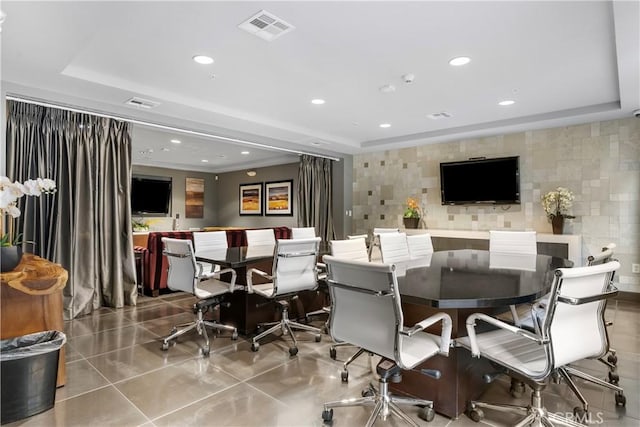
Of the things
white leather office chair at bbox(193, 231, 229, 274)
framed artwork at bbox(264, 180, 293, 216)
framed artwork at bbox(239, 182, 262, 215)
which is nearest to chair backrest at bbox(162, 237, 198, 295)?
white leather office chair at bbox(193, 231, 229, 274)

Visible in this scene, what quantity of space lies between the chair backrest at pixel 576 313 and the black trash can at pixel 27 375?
2.72 m

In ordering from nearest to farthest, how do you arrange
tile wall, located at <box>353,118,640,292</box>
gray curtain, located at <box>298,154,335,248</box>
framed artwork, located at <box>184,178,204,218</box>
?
tile wall, located at <box>353,118,640,292</box>, gray curtain, located at <box>298,154,335,248</box>, framed artwork, located at <box>184,178,204,218</box>

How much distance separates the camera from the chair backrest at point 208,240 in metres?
4.01

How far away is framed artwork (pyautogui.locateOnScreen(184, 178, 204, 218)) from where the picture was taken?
34.3 ft

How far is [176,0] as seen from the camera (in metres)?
2.33

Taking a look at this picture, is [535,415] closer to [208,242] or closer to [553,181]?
[208,242]

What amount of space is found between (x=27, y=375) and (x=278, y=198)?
290 inches

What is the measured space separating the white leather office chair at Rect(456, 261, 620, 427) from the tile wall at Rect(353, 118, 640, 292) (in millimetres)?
3662

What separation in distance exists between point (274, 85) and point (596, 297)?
3.33 metres

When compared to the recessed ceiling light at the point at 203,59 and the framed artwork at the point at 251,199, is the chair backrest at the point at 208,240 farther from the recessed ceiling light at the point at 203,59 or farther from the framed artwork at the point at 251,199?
the framed artwork at the point at 251,199

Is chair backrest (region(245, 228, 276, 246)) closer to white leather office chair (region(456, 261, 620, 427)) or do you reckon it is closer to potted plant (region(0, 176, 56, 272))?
potted plant (region(0, 176, 56, 272))

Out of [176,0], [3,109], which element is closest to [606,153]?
[176,0]

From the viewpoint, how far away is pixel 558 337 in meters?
1.70

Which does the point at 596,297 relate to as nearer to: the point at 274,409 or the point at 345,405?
the point at 345,405
